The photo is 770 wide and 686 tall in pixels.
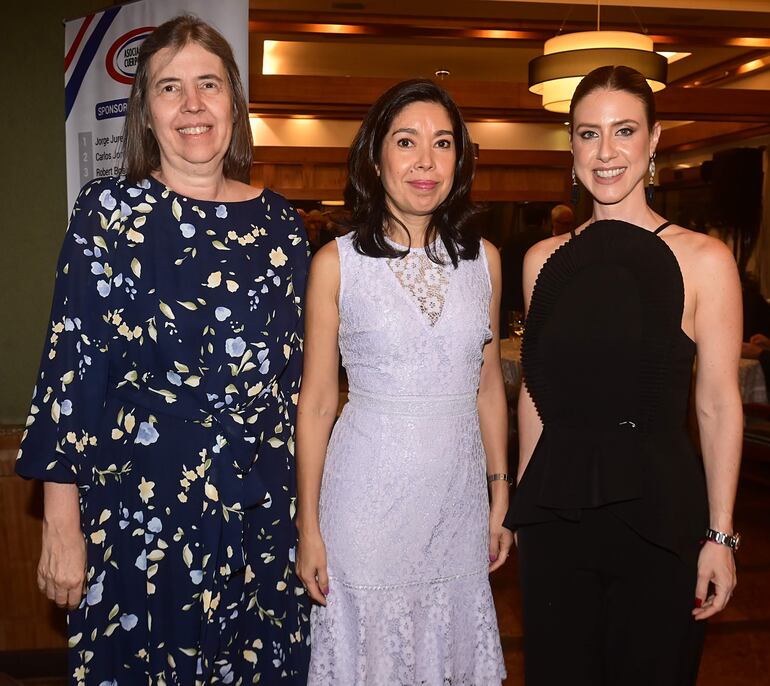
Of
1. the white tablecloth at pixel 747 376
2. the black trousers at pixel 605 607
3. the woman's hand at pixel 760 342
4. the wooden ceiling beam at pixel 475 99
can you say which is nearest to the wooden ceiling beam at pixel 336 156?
the wooden ceiling beam at pixel 475 99

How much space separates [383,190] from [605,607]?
109 cm

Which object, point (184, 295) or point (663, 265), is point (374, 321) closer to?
point (184, 295)

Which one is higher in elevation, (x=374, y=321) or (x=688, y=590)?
(x=374, y=321)

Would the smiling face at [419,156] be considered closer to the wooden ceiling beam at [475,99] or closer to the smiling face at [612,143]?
the smiling face at [612,143]

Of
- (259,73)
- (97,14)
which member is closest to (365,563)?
(97,14)

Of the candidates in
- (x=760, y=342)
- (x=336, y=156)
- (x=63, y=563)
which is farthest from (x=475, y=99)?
(x=63, y=563)

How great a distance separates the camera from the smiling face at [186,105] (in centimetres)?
183

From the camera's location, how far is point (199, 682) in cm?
183

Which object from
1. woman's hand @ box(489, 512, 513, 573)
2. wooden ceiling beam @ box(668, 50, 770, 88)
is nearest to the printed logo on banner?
woman's hand @ box(489, 512, 513, 573)

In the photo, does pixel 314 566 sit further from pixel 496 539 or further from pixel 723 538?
pixel 723 538

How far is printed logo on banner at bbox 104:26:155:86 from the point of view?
3.03 meters

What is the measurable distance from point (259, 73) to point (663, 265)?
661 centimetres

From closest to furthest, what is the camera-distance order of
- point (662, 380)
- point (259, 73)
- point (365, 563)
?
point (662, 380) → point (365, 563) → point (259, 73)

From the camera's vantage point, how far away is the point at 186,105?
72.2 inches
